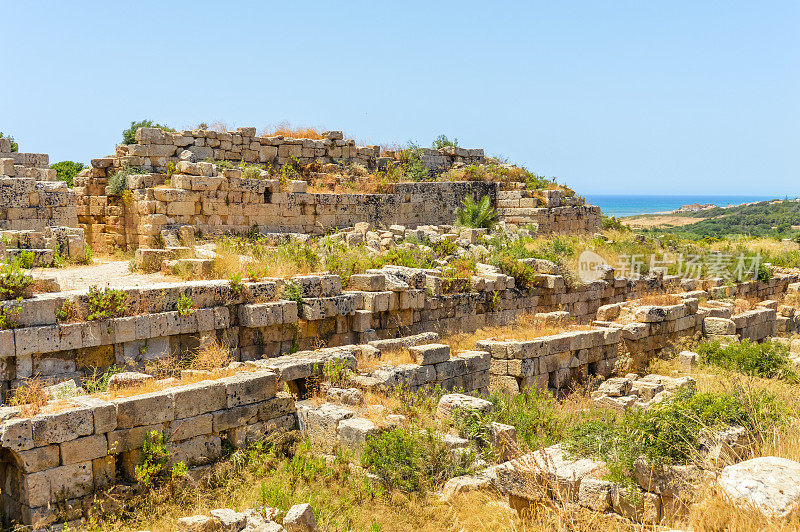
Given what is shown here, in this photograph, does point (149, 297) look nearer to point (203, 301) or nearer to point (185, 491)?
point (203, 301)

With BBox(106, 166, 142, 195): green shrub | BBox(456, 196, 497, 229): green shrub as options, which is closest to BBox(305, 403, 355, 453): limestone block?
BBox(106, 166, 142, 195): green shrub

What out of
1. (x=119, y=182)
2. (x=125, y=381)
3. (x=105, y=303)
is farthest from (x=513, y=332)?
(x=119, y=182)

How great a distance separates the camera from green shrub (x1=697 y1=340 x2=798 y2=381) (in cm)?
1280

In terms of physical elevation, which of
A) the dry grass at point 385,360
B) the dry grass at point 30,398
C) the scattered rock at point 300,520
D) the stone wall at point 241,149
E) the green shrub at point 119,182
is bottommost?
the scattered rock at point 300,520

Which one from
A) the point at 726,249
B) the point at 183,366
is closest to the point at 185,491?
the point at 183,366

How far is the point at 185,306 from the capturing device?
9555 millimetres

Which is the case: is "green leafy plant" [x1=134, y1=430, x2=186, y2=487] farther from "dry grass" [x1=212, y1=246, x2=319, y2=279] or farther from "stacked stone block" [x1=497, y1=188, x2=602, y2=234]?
"stacked stone block" [x1=497, y1=188, x2=602, y2=234]

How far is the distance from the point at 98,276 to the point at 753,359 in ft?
38.6

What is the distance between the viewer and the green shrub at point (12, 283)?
8.30 m

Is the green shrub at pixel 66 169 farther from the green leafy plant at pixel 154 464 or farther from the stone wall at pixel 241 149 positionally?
the green leafy plant at pixel 154 464

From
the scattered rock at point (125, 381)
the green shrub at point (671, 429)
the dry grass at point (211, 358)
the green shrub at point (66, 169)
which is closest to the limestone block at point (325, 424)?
the dry grass at point (211, 358)

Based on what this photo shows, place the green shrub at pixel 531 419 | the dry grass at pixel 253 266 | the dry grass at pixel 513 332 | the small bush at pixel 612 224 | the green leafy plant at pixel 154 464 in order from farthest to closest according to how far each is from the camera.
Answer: the small bush at pixel 612 224 → the dry grass at pixel 513 332 → the dry grass at pixel 253 266 → the green shrub at pixel 531 419 → the green leafy plant at pixel 154 464

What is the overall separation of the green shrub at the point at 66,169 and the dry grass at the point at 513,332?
1430 cm

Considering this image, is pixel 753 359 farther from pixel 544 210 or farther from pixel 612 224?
pixel 612 224
